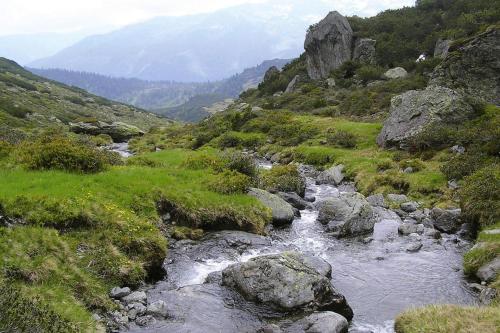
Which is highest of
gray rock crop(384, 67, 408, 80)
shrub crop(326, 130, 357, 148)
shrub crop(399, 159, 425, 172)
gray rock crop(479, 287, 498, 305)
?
gray rock crop(384, 67, 408, 80)

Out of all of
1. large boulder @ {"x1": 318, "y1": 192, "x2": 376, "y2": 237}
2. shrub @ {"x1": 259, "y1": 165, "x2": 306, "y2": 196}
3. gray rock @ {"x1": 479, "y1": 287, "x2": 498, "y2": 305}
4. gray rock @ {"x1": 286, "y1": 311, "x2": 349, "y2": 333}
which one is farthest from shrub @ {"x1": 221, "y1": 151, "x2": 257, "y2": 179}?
gray rock @ {"x1": 479, "y1": 287, "x2": 498, "y2": 305}

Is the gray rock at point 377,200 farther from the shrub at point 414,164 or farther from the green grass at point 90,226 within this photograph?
the green grass at point 90,226

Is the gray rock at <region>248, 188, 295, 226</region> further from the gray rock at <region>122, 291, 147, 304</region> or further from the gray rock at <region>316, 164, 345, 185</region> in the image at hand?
the gray rock at <region>316, 164, 345, 185</region>

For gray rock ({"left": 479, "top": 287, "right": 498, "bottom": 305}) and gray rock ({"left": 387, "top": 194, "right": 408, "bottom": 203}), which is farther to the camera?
gray rock ({"left": 387, "top": 194, "right": 408, "bottom": 203})

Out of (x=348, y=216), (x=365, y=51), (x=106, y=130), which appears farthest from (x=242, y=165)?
(x=365, y=51)

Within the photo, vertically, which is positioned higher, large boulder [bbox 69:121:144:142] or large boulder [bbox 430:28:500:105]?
large boulder [bbox 430:28:500:105]

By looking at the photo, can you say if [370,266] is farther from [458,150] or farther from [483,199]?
[458,150]

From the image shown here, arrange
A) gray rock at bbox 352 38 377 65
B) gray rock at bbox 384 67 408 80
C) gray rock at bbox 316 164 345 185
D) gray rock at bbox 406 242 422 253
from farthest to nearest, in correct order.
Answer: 1. gray rock at bbox 352 38 377 65
2. gray rock at bbox 384 67 408 80
3. gray rock at bbox 316 164 345 185
4. gray rock at bbox 406 242 422 253

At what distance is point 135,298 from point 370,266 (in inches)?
370

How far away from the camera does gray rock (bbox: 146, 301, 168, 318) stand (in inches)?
527

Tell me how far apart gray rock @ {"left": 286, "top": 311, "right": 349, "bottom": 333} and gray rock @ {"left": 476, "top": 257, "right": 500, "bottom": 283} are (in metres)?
6.04

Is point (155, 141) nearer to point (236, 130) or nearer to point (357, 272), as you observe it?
point (236, 130)

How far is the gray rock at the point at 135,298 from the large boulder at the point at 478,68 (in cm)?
4141

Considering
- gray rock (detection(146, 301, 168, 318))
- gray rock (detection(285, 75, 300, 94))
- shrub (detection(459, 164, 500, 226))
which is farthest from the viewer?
gray rock (detection(285, 75, 300, 94))
